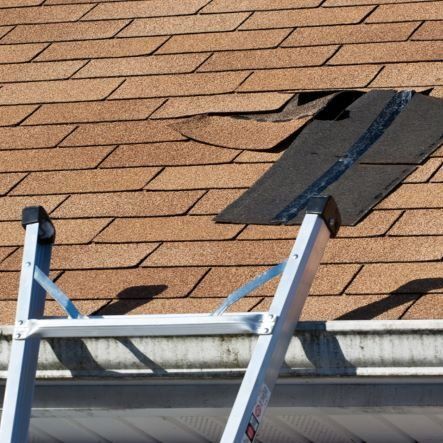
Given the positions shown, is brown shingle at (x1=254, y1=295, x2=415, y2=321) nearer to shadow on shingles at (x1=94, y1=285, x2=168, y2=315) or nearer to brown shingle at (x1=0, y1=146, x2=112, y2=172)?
shadow on shingles at (x1=94, y1=285, x2=168, y2=315)

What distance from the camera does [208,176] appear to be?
4.72m

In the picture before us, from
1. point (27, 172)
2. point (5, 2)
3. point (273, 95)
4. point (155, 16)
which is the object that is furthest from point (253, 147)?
point (5, 2)

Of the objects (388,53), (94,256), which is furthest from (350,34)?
(94,256)

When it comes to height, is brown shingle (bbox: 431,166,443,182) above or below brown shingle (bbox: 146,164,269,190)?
below

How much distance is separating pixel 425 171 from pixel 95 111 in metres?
1.47

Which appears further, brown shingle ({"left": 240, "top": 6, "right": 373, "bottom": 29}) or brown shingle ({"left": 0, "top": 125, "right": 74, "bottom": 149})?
brown shingle ({"left": 240, "top": 6, "right": 373, "bottom": 29})

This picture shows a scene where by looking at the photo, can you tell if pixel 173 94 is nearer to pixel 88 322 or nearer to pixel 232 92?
pixel 232 92

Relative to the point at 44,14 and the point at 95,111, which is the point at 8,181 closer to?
the point at 95,111

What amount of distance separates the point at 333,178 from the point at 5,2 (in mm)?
2495

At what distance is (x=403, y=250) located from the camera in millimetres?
4059

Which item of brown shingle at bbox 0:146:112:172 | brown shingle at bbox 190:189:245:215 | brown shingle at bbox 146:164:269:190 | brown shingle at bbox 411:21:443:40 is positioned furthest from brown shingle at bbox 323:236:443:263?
brown shingle at bbox 411:21:443:40

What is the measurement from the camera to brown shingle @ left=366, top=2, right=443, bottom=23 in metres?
5.48

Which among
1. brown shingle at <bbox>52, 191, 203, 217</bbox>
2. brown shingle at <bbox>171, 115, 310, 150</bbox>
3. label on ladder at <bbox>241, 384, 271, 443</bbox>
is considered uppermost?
brown shingle at <bbox>171, 115, 310, 150</bbox>

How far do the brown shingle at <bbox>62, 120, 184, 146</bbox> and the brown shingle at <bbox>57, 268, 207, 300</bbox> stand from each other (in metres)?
0.93
